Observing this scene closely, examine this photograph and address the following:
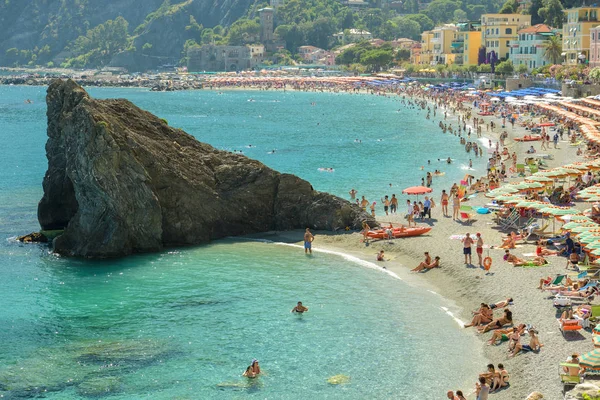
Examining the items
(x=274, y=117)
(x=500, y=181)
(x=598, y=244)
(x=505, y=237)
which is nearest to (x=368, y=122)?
(x=274, y=117)

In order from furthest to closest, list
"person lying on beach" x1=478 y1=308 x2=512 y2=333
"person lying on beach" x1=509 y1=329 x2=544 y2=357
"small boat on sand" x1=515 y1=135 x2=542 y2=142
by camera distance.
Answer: "small boat on sand" x1=515 y1=135 x2=542 y2=142 → "person lying on beach" x1=478 y1=308 x2=512 y2=333 → "person lying on beach" x1=509 y1=329 x2=544 y2=357

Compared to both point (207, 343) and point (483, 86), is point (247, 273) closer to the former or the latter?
point (207, 343)

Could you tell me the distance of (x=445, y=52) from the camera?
15738cm

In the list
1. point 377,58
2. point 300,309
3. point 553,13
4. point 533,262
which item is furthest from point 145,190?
point 377,58

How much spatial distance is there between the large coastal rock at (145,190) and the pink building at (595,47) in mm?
71138

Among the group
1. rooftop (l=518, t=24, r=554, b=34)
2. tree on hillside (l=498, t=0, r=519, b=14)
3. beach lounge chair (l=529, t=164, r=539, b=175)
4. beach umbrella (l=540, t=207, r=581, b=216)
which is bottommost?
beach lounge chair (l=529, t=164, r=539, b=175)

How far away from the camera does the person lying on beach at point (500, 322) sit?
76.6ft

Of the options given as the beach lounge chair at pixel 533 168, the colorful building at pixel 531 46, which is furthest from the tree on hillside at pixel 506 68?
the beach lounge chair at pixel 533 168

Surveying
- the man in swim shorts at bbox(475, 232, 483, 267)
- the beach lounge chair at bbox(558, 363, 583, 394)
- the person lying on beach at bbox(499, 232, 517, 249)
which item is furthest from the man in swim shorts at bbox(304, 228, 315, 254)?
the beach lounge chair at bbox(558, 363, 583, 394)

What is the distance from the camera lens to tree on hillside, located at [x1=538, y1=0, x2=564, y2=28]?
5133 inches

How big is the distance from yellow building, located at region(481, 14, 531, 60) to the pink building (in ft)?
106

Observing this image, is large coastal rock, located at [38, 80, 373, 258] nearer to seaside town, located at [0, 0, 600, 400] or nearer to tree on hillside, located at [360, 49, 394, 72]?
seaside town, located at [0, 0, 600, 400]

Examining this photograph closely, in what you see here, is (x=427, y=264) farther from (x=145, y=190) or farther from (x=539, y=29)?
(x=539, y=29)

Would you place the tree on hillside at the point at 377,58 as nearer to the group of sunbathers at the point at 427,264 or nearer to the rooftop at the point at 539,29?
the rooftop at the point at 539,29
